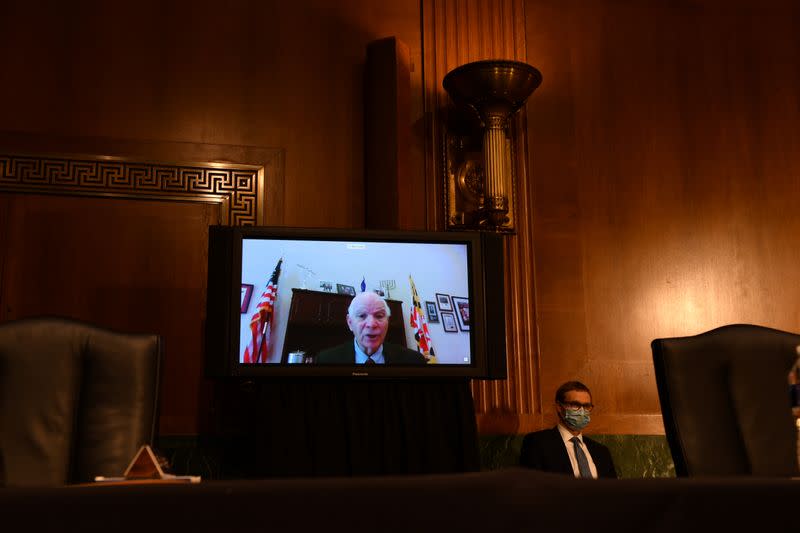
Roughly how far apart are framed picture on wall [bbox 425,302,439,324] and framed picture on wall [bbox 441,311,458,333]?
0.03m

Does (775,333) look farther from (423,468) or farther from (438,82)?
(438,82)

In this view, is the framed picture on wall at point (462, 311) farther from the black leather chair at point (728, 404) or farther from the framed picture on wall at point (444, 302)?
the black leather chair at point (728, 404)

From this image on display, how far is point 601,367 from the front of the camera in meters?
4.48

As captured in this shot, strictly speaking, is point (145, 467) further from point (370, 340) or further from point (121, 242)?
point (121, 242)

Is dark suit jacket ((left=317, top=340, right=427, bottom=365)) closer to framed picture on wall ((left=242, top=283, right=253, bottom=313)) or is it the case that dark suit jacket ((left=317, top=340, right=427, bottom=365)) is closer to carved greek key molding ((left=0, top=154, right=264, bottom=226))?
framed picture on wall ((left=242, top=283, right=253, bottom=313))

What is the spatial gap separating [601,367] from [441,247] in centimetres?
119

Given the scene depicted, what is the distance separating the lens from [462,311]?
12.2ft

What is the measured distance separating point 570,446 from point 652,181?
1.49 metres

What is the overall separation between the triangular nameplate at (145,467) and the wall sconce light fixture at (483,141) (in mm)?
2596

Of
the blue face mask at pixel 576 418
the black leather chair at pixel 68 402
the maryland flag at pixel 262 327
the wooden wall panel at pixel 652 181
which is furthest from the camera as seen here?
the wooden wall panel at pixel 652 181

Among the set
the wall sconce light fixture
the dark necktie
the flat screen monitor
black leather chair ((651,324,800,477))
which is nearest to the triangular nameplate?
black leather chair ((651,324,800,477))

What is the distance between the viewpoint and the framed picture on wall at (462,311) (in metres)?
3.71

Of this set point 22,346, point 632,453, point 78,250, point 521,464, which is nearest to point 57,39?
point 78,250

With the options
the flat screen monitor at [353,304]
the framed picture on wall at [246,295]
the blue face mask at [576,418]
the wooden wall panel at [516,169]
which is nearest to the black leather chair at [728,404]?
the flat screen monitor at [353,304]
